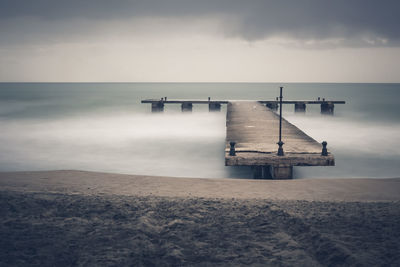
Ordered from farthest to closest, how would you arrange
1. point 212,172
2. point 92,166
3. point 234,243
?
1. point 92,166
2. point 212,172
3. point 234,243

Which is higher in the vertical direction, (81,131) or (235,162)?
(81,131)

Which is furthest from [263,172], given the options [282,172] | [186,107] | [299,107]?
[299,107]

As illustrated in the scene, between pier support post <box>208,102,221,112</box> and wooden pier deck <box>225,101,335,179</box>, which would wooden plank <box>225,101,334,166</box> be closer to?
wooden pier deck <box>225,101,335,179</box>

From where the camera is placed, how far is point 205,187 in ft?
31.0

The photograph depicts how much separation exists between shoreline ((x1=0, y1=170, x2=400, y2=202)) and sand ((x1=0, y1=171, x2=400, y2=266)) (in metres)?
0.03

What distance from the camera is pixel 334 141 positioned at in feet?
77.0

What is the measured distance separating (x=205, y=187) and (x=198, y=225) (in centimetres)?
305

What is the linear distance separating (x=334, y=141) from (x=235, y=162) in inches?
590

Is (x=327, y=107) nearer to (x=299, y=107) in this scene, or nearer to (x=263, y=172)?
(x=299, y=107)

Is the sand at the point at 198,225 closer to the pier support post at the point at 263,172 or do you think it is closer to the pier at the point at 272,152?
the pier at the point at 272,152

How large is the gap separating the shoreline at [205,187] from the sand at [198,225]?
0.03 metres

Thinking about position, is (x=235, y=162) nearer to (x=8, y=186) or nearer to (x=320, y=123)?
(x=8, y=186)

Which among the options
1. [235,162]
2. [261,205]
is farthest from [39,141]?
[261,205]

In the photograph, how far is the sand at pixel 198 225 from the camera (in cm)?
528
